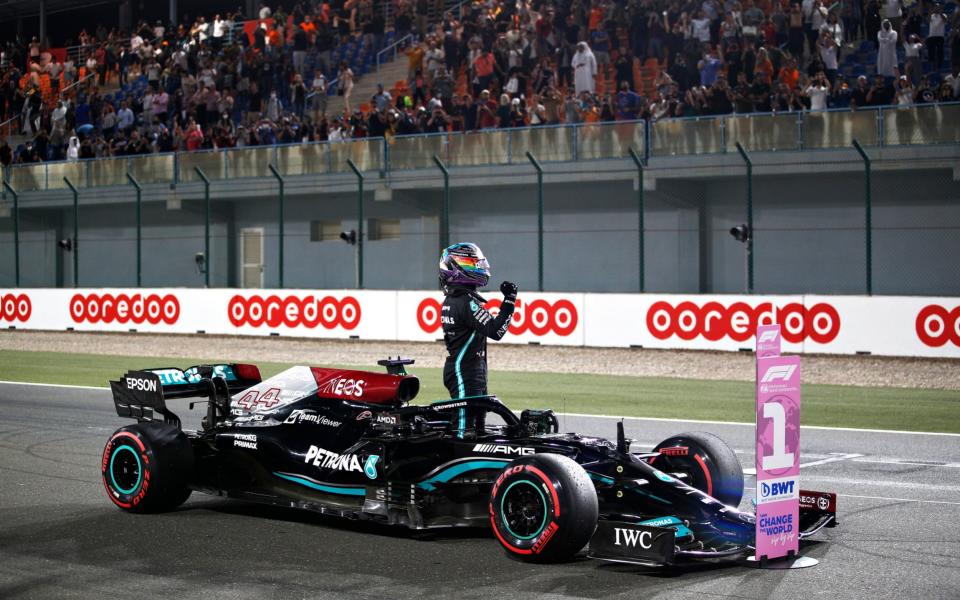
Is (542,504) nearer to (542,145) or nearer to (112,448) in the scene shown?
(112,448)

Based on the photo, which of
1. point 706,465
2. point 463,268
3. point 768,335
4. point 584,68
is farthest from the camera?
point 584,68

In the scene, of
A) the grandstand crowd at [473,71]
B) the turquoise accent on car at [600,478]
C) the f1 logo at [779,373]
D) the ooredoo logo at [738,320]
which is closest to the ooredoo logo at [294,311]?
the grandstand crowd at [473,71]

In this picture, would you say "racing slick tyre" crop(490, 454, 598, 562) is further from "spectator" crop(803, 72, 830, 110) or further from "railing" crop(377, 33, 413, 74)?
"railing" crop(377, 33, 413, 74)

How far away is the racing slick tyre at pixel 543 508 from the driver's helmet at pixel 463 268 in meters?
1.93

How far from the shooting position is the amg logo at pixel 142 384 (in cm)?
898

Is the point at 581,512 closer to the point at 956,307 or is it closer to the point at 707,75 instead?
the point at 956,307

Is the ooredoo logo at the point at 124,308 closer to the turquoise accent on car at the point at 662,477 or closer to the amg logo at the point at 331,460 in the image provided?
the amg logo at the point at 331,460

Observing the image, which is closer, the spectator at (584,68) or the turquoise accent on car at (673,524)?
the turquoise accent on car at (673,524)

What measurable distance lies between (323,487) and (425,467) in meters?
0.78

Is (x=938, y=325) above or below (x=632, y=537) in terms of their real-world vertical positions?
above

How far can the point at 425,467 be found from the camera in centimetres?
776

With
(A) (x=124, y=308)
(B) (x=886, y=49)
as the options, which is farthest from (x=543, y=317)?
(A) (x=124, y=308)

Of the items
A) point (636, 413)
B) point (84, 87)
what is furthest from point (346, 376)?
point (84, 87)

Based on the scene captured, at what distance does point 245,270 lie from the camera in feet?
104
